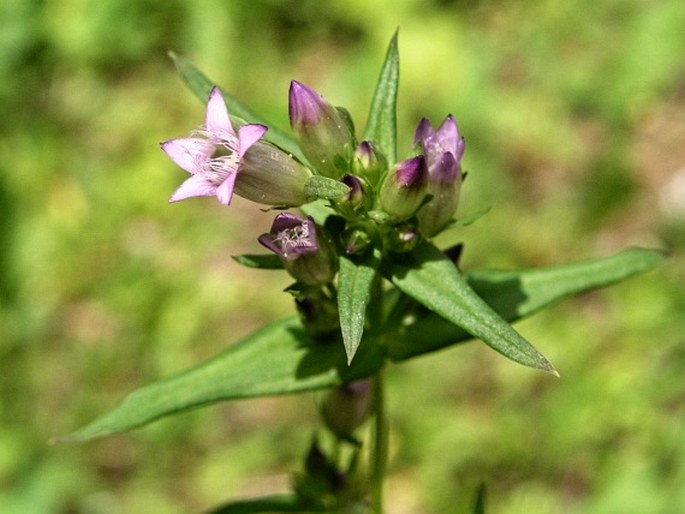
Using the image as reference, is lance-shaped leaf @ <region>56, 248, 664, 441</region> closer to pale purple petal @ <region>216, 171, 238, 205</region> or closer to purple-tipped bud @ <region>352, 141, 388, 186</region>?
purple-tipped bud @ <region>352, 141, 388, 186</region>

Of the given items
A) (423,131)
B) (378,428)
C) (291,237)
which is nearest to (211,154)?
(291,237)

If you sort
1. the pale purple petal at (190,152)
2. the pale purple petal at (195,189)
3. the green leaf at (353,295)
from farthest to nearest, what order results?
the pale purple petal at (190,152) → the pale purple petal at (195,189) → the green leaf at (353,295)

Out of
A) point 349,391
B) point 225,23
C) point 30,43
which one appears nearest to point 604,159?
point 225,23

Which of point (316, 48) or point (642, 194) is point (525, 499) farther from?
point (316, 48)

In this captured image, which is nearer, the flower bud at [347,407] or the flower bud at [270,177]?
the flower bud at [270,177]

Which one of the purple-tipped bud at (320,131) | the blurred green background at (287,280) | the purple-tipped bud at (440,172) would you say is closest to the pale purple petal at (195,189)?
the purple-tipped bud at (320,131)

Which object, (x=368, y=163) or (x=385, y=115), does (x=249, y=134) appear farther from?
(x=385, y=115)

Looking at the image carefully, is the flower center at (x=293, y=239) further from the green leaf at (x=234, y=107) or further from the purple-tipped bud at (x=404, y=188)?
the green leaf at (x=234, y=107)
